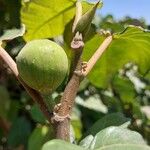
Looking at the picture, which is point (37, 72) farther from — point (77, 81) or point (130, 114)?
point (130, 114)

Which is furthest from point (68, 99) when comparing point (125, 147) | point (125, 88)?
point (125, 88)

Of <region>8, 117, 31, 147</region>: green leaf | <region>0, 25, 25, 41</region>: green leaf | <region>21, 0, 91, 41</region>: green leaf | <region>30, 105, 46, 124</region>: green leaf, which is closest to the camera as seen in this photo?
<region>0, 25, 25, 41</region>: green leaf

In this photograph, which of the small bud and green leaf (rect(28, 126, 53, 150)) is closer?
the small bud

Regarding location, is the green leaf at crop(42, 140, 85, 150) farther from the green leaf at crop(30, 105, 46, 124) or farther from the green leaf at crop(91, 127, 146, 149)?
the green leaf at crop(30, 105, 46, 124)

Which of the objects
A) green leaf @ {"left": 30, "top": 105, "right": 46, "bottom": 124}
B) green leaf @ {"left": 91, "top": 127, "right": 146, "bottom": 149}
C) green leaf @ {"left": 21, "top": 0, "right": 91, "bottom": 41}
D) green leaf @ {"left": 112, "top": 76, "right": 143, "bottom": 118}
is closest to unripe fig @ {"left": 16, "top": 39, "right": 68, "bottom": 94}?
green leaf @ {"left": 91, "top": 127, "right": 146, "bottom": 149}

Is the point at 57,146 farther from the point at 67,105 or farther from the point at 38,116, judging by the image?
the point at 38,116

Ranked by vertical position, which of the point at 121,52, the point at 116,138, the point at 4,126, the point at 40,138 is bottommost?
the point at 4,126
